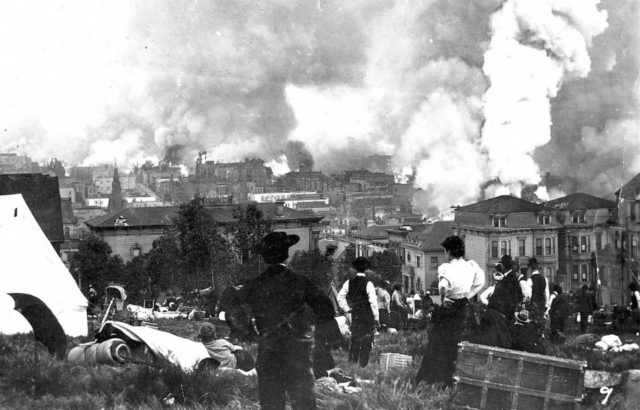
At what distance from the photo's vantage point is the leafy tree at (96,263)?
957 cm

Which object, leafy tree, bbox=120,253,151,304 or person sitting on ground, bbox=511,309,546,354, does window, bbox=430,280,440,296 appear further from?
leafy tree, bbox=120,253,151,304

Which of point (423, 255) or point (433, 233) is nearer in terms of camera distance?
point (433, 233)

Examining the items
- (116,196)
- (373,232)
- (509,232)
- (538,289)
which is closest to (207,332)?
(538,289)

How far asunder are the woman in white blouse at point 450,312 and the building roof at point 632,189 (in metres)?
4.54

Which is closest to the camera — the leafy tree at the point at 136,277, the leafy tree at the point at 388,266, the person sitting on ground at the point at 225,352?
the person sitting on ground at the point at 225,352

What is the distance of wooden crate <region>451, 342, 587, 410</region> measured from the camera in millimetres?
3895

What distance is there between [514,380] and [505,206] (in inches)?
185

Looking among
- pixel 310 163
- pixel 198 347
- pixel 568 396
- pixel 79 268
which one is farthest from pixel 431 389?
pixel 79 268

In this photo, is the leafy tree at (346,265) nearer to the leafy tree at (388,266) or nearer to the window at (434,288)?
the leafy tree at (388,266)

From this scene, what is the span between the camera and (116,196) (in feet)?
35.6

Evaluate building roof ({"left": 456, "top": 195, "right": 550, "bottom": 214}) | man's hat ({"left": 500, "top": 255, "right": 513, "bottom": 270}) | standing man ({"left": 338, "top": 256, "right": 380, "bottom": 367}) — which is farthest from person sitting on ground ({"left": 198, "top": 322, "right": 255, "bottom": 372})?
building roof ({"left": 456, "top": 195, "right": 550, "bottom": 214})

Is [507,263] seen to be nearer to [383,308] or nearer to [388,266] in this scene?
[383,308]

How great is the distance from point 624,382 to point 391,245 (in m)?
4.80

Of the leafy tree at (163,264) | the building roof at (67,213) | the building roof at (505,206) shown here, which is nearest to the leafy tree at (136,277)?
the leafy tree at (163,264)
